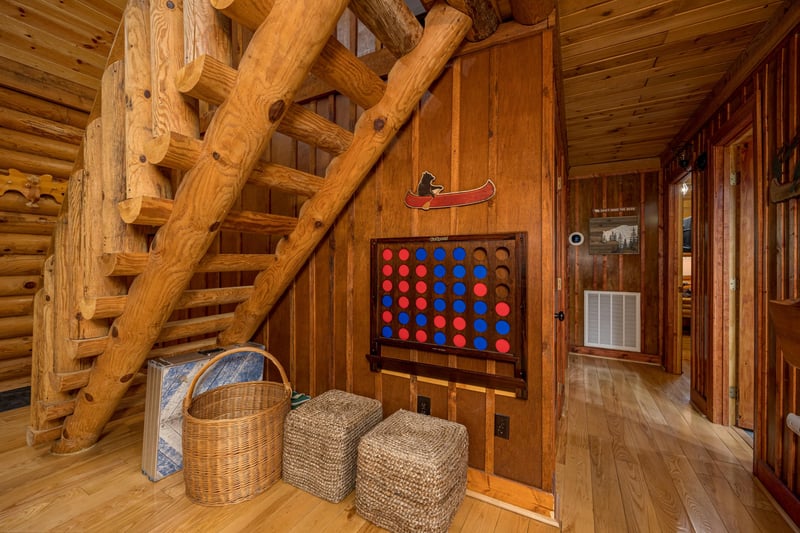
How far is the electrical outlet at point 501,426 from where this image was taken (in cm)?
170

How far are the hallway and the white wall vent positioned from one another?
1111mm

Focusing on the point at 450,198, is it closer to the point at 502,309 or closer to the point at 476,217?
the point at 476,217

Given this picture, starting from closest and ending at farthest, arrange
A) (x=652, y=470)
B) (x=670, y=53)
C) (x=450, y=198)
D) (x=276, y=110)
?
(x=276, y=110), (x=450, y=198), (x=652, y=470), (x=670, y=53)

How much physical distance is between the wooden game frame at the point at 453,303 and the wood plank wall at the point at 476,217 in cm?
7

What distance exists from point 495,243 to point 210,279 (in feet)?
8.42

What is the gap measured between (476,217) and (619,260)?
3445mm

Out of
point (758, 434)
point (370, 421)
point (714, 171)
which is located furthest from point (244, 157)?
point (714, 171)

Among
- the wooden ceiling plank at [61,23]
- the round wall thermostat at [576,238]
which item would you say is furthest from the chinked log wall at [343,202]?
the round wall thermostat at [576,238]

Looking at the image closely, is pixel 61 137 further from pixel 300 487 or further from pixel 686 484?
pixel 686 484

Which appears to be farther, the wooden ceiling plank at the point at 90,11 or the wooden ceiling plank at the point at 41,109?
the wooden ceiling plank at the point at 41,109

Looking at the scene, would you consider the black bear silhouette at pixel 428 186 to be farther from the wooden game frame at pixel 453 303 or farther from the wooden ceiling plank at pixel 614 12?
the wooden ceiling plank at pixel 614 12

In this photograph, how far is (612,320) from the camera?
4.28 meters

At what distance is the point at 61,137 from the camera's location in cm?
283

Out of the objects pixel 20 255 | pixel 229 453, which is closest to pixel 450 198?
pixel 229 453
